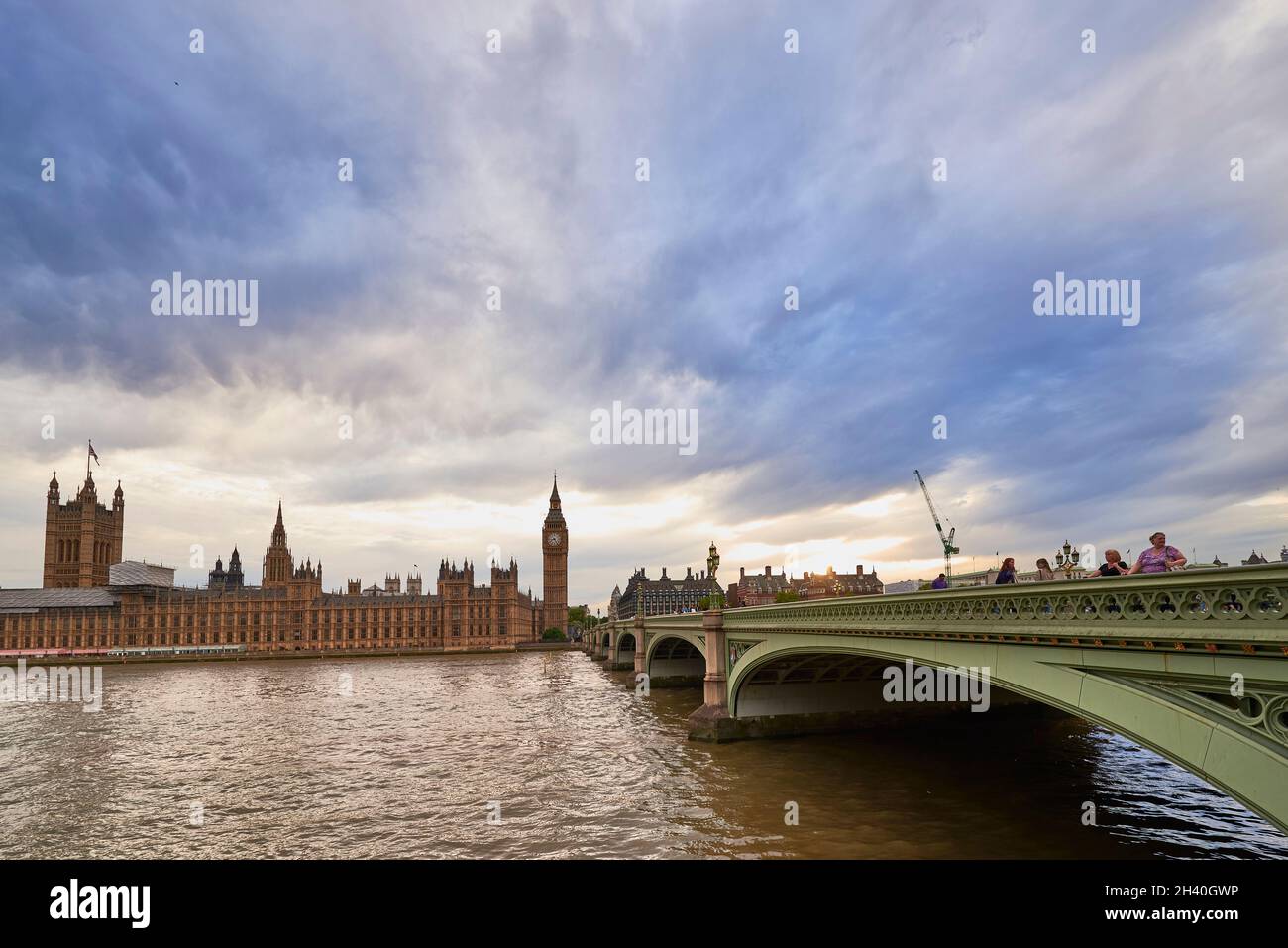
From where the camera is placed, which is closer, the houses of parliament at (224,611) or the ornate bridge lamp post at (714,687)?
the ornate bridge lamp post at (714,687)

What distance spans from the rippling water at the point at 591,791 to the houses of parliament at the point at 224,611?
108 m

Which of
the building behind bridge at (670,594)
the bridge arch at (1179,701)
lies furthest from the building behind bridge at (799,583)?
the bridge arch at (1179,701)

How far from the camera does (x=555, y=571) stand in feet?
596

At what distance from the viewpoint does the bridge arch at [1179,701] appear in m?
8.25

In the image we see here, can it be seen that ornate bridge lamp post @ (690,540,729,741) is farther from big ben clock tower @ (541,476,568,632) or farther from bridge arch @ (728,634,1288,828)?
big ben clock tower @ (541,476,568,632)

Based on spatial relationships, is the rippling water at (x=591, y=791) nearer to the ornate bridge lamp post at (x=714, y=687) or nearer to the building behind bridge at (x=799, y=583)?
the ornate bridge lamp post at (x=714, y=687)

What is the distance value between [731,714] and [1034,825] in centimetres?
1458

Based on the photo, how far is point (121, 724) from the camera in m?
42.0

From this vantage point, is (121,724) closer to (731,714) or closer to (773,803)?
(731,714)
